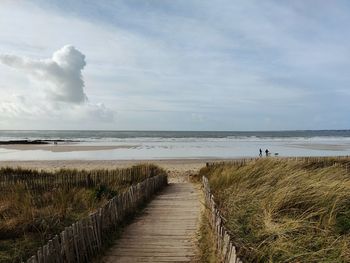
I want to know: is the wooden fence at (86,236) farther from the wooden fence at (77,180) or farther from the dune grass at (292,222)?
the wooden fence at (77,180)

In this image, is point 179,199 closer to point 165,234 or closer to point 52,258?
point 165,234

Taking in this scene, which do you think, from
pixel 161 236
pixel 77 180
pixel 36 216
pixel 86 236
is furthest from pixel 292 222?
pixel 77 180

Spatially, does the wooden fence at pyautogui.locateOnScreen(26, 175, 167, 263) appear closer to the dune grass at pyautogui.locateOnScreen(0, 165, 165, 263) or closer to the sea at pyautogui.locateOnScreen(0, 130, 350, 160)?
the dune grass at pyautogui.locateOnScreen(0, 165, 165, 263)

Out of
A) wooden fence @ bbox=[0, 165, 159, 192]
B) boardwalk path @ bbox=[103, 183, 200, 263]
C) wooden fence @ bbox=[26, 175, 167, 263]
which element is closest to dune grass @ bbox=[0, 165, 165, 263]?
wooden fence @ bbox=[0, 165, 159, 192]

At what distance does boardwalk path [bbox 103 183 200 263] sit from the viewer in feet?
20.9

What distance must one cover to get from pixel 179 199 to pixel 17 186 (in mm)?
5352

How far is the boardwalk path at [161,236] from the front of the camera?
6.37m

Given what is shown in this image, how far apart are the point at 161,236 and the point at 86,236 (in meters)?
1.69

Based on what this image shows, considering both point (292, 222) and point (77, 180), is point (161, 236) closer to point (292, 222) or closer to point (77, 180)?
point (292, 222)

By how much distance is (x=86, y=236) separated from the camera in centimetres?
621

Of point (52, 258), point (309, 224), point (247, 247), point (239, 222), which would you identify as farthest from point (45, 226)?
point (309, 224)

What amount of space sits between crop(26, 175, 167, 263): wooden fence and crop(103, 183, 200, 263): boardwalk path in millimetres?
269

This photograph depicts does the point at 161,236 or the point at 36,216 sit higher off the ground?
the point at 36,216

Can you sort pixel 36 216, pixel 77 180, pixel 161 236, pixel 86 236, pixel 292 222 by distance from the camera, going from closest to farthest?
pixel 292 222 < pixel 86 236 < pixel 161 236 < pixel 36 216 < pixel 77 180
